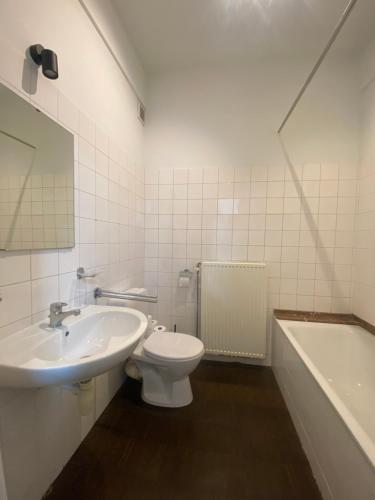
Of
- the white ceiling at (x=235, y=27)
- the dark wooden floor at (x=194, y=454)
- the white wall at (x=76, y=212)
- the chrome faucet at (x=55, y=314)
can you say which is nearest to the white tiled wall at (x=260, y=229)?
the white wall at (x=76, y=212)

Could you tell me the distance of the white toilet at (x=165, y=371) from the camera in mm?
1496

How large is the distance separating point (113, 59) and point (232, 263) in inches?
71.1

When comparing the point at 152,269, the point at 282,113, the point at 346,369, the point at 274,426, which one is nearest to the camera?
the point at 274,426

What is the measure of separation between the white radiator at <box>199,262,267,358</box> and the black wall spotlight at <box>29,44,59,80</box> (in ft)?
5.33

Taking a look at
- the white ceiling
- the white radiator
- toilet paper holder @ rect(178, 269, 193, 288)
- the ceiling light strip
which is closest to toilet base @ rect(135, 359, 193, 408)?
the white radiator

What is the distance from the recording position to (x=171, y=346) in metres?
1.56

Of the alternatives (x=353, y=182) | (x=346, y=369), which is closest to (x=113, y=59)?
(x=353, y=182)

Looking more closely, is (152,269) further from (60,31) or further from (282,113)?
(282,113)

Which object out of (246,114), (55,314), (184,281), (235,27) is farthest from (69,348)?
(235,27)

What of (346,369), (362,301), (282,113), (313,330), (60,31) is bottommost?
(346,369)

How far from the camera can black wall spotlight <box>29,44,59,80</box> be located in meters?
0.90

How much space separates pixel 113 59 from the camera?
156cm

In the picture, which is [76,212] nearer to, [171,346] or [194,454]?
[171,346]

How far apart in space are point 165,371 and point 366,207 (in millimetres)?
2023
